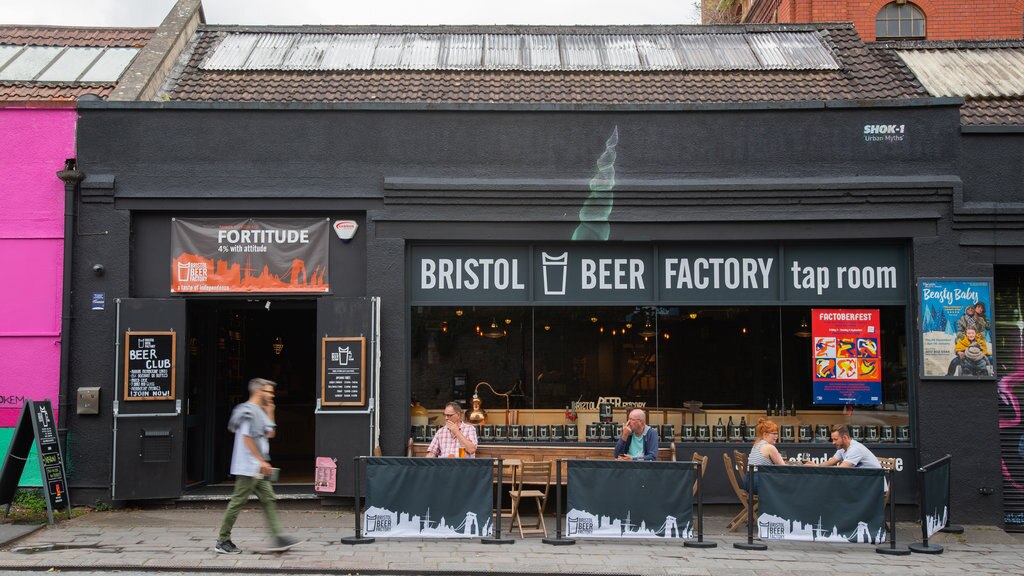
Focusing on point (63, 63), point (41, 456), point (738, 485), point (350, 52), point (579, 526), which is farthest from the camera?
point (350, 52)

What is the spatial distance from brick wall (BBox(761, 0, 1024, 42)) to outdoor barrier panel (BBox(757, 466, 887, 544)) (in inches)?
569

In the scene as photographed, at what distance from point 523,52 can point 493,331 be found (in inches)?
206

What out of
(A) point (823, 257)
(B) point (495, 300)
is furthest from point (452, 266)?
(A) point (823, 257)

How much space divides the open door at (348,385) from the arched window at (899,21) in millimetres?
15776

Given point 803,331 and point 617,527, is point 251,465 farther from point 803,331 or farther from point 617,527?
point 803,331

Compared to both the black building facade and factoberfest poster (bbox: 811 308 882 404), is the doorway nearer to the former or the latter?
the black building facade

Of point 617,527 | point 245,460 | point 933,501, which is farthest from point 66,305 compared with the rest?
point 933,501

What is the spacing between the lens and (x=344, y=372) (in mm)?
11805

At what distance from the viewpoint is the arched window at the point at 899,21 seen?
21484mm

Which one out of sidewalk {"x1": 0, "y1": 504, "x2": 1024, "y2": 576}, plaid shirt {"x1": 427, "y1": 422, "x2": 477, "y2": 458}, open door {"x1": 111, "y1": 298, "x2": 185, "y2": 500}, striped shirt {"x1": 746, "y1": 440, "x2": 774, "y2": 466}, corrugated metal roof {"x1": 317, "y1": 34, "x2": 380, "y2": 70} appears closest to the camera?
sidewalk {"x1": 0, "y1": 504, "x2": 1024, "y2": 576}

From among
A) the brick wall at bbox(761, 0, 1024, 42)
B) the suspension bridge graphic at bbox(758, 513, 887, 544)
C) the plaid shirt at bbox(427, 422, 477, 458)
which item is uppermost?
the brick wall at bbox(761, 0, 1024, 42)

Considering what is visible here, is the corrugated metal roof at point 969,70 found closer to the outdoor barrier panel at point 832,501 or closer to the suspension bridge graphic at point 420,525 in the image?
the outdoor barrier panel at point 832,501

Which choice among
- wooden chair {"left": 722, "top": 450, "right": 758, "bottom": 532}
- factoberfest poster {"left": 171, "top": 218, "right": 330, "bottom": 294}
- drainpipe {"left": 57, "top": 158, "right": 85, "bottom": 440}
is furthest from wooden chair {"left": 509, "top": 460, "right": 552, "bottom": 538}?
drainpipe {"left": 57, "top": 158, "right": 85, "bottom": 440}

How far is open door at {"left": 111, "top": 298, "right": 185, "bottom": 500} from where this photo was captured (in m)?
11.7
